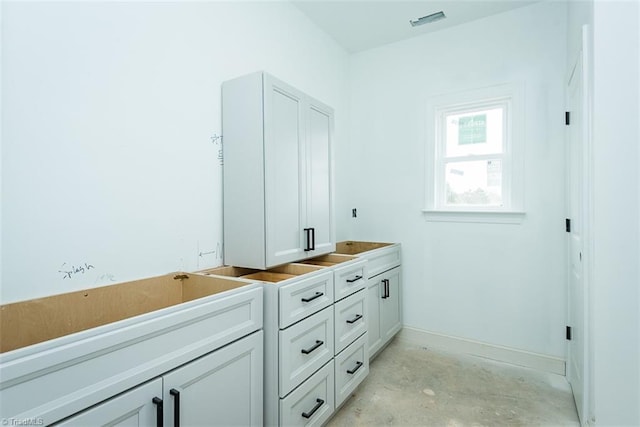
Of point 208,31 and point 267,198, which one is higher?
point 208,31

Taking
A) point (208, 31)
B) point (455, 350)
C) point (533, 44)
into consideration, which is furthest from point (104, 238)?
point (533, 44)

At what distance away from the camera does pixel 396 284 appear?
124 inches

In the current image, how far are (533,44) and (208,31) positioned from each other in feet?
8.40

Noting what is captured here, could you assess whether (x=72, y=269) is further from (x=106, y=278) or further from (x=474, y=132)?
(x=474, y=132)

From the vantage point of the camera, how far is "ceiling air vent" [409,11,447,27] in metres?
2.85

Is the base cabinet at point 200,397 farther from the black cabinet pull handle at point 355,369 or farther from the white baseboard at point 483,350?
the white baseboard at point 483,350

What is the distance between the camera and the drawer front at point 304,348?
1610 mm

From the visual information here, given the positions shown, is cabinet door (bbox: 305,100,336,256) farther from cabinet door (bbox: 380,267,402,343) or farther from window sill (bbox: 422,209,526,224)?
window sill (bbox: 422,209,526,224)

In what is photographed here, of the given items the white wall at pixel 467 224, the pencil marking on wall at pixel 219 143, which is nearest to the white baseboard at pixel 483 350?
the white wall at pixel 467 224

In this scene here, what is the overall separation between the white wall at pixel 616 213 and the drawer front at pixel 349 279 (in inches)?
51.0

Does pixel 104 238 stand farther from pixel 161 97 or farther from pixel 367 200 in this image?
pixel 367 200

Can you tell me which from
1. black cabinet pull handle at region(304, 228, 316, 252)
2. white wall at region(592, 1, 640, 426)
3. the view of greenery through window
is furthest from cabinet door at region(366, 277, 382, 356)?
white wall at region(592, 1, 640, 426)

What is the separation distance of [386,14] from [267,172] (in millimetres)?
1991

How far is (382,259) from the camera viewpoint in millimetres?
2877
